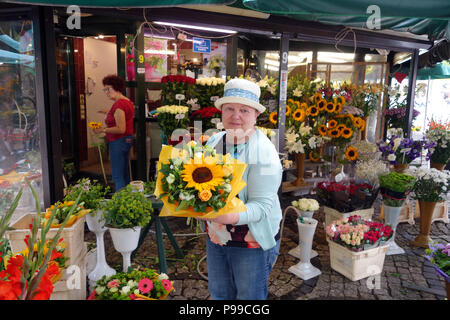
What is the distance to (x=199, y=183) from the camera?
4.50 ft

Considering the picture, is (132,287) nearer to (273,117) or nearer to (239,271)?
(239,271)

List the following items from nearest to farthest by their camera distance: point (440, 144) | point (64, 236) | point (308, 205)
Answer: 1. point (64, 236)
2. point (308, 205)
3. point (440, 144)

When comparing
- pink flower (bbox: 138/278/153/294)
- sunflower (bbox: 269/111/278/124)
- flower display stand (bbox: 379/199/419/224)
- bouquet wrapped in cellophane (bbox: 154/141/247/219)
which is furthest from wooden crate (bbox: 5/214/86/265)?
flower display stand (bbox: 379/199/419/224)

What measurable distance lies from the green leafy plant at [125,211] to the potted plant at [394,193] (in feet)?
8.64

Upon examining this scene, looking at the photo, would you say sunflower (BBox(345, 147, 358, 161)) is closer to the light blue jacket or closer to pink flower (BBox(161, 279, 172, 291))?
the light blue jacket

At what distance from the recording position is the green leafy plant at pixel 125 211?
2.47m

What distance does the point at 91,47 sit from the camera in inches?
268

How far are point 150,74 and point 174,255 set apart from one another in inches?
162

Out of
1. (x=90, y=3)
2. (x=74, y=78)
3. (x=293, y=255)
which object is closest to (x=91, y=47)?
(x=74, y=78)

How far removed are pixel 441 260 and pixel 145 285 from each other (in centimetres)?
183

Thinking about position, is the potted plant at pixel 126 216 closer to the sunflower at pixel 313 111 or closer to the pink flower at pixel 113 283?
the pink flower at pixel 113 283

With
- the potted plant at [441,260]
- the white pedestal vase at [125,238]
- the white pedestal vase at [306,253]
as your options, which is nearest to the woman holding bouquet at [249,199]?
the white pedestal vase at [125,238]

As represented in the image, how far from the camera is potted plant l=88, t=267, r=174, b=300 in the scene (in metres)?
1.70

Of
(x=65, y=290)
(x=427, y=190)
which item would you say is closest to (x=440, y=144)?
(x=427, y=190)
